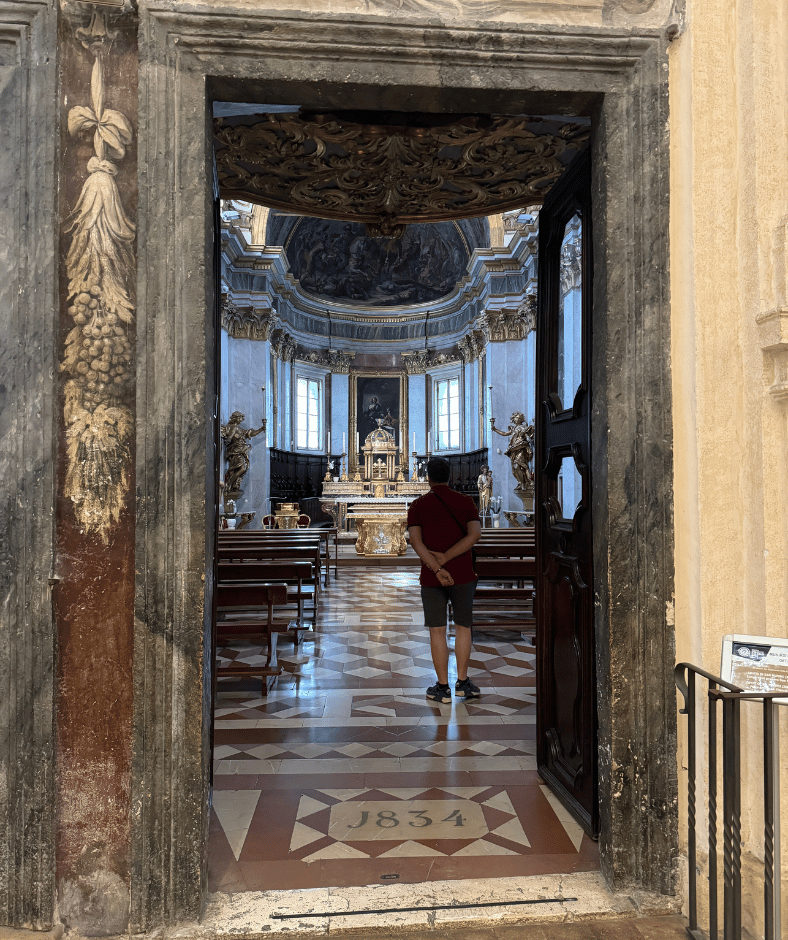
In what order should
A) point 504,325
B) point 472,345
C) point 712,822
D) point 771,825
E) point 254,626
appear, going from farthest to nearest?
point 472,345 < point 504,325 < point 254,626 < point 712,822 < point 771,825

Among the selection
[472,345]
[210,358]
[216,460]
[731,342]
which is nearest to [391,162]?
[210,358]

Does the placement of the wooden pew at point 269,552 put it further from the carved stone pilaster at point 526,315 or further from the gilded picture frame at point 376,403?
the gilded picture frame at point 376,403

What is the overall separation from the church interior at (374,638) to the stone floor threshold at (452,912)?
0.09m

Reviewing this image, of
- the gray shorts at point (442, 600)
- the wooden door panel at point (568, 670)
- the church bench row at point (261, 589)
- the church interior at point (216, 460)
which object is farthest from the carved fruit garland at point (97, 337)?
the gray shorts at point (442, 600)

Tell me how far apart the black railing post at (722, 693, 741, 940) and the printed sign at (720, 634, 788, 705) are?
8 centimetres

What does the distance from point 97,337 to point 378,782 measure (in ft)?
7.69

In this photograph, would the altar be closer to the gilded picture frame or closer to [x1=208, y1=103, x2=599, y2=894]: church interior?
[x1=208, y1=103, x2=599, y2=894]: church interior

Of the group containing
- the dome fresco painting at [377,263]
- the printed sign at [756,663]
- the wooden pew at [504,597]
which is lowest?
the wooden pew at [504,597]

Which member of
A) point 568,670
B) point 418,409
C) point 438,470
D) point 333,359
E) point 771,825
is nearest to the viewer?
point 771,825

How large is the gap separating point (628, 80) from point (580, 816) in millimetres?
2853

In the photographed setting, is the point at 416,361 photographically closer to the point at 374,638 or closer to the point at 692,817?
the point at 374,638

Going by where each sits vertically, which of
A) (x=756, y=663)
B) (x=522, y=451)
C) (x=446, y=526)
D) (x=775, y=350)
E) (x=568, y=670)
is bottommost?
(x=568, y=670)

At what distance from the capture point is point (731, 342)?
2422 mm

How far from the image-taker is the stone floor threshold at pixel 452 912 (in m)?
2.21
